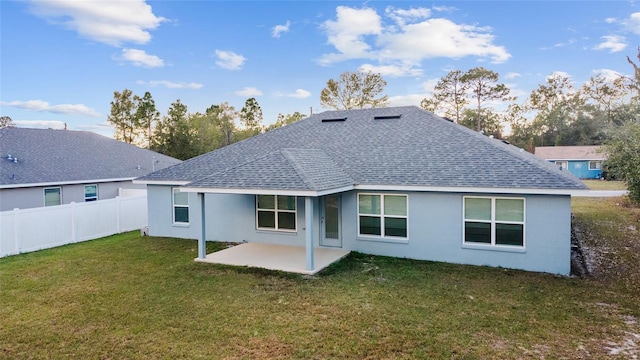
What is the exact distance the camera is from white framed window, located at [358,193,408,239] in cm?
1159

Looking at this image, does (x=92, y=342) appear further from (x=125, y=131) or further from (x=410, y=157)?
(x=125, y=131)

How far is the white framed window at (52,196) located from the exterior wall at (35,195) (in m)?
0.12

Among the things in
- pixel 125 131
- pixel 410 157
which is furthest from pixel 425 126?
pixel 125 131

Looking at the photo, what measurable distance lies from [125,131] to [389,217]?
4219cm

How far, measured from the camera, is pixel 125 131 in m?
44.5

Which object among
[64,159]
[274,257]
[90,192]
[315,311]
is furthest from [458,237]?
[64,159]

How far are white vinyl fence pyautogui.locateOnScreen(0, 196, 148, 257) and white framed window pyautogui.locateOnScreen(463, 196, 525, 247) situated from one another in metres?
14.0

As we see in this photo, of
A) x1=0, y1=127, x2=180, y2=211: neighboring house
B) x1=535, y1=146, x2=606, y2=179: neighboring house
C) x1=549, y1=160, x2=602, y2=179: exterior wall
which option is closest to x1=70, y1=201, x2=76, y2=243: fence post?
x1=0, y1=127, x2=180, y2=211: neighboring house

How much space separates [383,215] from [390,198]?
591 millimetres

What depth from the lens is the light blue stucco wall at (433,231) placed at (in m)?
9.84

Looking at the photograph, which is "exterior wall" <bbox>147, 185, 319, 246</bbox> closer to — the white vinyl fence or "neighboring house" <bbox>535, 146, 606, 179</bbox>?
the white vinyl fence

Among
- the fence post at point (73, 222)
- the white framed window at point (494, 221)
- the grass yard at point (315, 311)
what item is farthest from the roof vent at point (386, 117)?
the fence post at point (73, 222)

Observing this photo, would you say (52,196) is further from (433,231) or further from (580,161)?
(580,161)

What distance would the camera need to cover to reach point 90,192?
1933 centimetres
